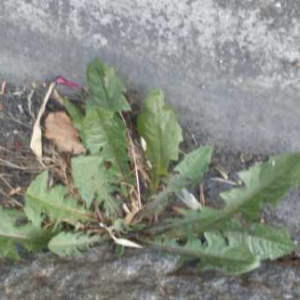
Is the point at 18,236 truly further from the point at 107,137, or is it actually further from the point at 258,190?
the point at 258,190

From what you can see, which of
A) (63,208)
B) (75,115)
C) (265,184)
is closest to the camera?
(265,184)

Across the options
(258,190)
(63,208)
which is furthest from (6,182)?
(258,190)

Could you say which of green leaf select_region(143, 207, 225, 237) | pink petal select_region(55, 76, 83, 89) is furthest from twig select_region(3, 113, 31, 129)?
green leaf select_region(143, 207, 225, 237)

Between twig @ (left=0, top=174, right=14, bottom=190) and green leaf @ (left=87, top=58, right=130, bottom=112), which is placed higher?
green leaf @ (left=87, top=58, right=130, bottom=112)

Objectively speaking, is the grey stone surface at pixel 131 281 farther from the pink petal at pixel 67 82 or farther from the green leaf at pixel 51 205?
the pink petal at pixel 67 82

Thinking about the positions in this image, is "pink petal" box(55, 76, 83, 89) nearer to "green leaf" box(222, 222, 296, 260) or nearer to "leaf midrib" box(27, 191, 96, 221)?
"leaf midrib" box(27, 191, 96, 221)
